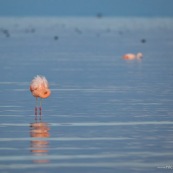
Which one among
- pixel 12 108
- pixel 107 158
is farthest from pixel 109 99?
pixel 107 158

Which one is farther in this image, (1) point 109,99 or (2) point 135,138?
(1) point 109,99

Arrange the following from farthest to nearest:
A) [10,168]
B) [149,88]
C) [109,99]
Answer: [149,88] < [109,99] < [10,168]

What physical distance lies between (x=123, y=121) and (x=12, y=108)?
123 inches

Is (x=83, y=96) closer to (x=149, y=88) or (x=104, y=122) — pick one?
(x=149, y=88)

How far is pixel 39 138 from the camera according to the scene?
1656cm

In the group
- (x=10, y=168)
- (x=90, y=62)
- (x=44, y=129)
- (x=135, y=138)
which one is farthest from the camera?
(x=90, y=62)

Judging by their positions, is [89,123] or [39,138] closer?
[39,138]

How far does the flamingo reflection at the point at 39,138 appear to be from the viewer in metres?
15.1

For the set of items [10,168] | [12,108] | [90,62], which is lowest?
[10,168]

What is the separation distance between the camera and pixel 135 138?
1667cm

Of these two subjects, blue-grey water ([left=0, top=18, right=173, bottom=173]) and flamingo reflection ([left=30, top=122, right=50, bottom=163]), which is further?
flamingo reflection ([left=30, top=122, right=50, bottom=163])

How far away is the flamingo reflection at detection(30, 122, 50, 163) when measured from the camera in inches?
594

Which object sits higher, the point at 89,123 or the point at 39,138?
the point at 89,123

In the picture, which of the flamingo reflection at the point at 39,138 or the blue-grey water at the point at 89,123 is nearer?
the blue-grey water at the point at 89,123
